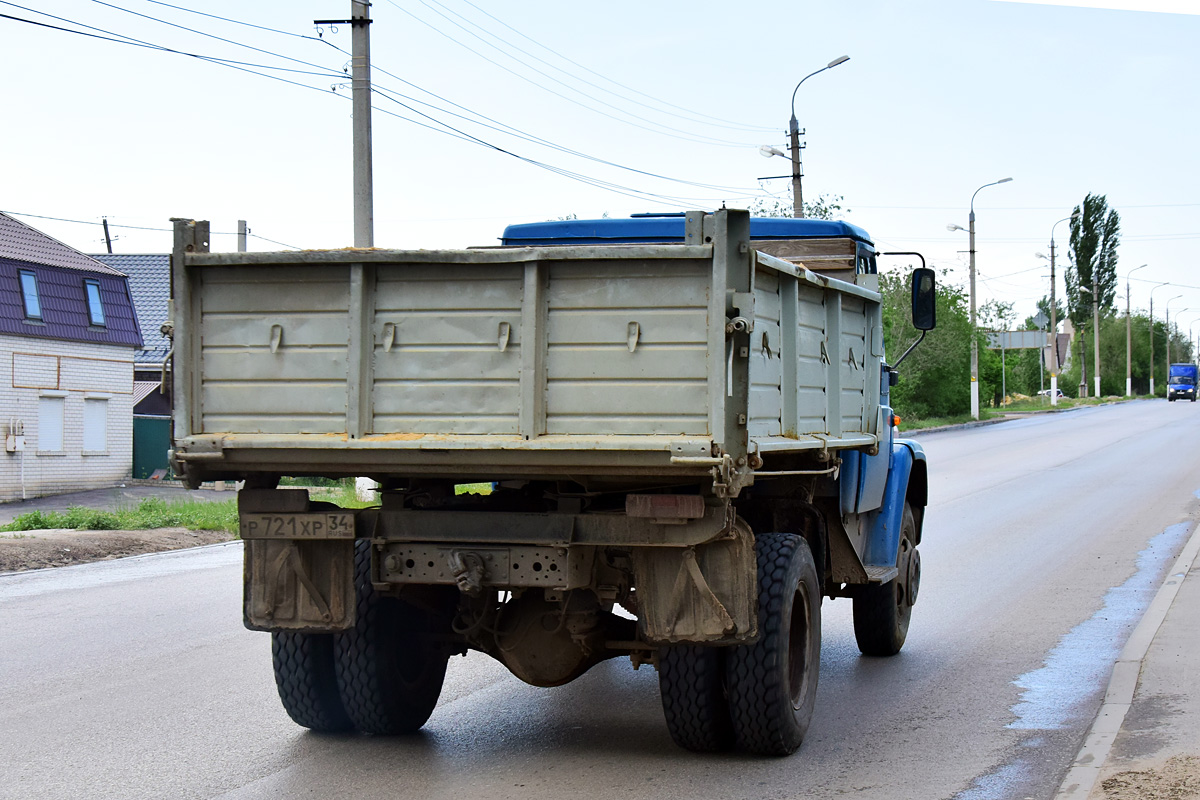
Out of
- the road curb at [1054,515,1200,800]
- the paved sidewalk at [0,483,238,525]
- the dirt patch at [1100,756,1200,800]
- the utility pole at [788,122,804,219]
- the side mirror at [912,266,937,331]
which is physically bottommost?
the paved sidewalk at [0,483,238,525]

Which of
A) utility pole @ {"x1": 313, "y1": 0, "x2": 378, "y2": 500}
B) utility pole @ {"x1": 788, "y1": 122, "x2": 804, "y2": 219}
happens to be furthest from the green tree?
utility pole @ {"x1": 313, "y1": 0, "x2": 378, "y2": 500}

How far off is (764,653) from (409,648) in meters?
1.69

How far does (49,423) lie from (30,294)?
307 cm

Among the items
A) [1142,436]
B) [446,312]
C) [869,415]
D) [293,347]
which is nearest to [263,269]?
[293,347]

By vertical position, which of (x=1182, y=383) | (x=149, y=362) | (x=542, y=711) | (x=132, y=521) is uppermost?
(x=149, y=362)

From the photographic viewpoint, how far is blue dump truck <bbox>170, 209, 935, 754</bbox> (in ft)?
16.6

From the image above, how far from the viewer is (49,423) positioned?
31766 mm

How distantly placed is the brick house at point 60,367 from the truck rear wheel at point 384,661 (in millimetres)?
26415

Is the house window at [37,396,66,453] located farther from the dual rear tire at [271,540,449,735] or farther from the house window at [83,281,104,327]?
the dual rear tire at [271,540,449,735]

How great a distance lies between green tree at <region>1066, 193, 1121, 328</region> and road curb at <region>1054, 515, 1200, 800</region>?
92.3 m

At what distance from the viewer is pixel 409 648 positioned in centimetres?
626

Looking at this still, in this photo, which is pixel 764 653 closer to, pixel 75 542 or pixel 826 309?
pixel 826 309

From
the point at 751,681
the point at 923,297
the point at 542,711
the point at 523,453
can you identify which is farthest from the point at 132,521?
the point at 523,453

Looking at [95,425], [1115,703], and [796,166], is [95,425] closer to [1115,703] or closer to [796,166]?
[796,166]
